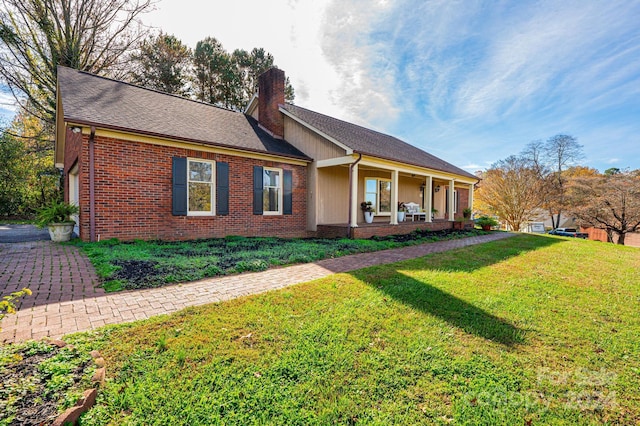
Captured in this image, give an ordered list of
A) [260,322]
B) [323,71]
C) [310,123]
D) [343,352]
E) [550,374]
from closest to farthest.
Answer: [550,374] → [343,352] → [260,322] → [310,123] → [323,71]

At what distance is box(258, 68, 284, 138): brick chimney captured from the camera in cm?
1204

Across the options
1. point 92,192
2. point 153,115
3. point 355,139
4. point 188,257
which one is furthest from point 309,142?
point 92,192

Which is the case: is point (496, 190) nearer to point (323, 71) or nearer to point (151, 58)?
point (323, 71)

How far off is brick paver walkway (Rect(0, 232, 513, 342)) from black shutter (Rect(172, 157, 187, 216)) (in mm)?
2423

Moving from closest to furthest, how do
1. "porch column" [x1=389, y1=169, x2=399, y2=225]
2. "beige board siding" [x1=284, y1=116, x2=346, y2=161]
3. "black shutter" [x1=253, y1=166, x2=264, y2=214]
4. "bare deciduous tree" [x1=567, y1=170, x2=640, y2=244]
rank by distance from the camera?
"black shutter" [x1=253, y1=166, x2=264, y2=214], "beige board siding" [x1=284, y1=116, x2=346, y2=161], "porch column" [x1=389, y1=169, x2=399, y2=225], "bare deciduous tree" [x1=567, y1=170, x2=640, y2=244]

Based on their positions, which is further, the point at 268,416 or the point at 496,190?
the point at 496,190

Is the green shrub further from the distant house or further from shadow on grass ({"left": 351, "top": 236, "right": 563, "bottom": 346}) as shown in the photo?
shadow on grass ({"left": 351, "top": 236, "right": 563, "bottom": 346})

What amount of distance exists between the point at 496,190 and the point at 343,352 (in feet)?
90.7

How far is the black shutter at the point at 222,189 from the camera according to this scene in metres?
8.65

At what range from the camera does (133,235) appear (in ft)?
24.0

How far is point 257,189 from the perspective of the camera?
31.5 feet

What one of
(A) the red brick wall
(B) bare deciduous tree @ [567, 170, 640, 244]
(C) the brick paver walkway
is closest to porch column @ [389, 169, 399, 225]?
(C) the brick paver walkway

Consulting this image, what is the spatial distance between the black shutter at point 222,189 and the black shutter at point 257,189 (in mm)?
987

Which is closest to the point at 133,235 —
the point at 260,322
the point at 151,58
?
the point at 260,322
